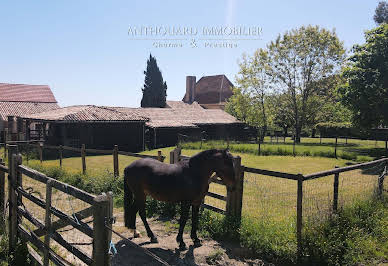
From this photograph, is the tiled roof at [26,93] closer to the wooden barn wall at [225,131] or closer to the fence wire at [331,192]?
the wooden barn wall at [225,131]

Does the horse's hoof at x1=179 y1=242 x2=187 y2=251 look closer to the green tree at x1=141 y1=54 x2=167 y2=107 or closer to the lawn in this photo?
the lawn

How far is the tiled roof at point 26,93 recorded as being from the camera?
45500mm

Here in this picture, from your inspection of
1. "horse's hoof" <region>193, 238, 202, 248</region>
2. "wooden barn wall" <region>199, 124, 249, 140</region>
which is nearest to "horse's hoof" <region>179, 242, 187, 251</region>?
"horse's hoof" <region>193, 238, 202, 248</region>

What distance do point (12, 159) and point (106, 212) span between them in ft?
9.98

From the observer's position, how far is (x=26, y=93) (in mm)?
47906

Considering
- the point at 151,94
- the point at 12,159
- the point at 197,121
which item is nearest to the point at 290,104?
the point at 197,121

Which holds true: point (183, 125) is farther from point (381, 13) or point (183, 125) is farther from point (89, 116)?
point (381, 13)

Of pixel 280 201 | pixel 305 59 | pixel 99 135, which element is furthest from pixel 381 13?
pixel 280 201

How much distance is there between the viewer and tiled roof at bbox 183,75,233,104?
2616 inches

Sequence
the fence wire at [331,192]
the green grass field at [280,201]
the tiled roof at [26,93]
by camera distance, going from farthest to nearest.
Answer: the tiled roof at [26,93]
the fence wire at [331,192]
the green grass field at [280,201]

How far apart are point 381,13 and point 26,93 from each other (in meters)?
58.5

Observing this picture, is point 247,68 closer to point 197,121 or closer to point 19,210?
point 197,121

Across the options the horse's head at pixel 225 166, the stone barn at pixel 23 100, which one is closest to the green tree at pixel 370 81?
the horse's head at pixel 225 166

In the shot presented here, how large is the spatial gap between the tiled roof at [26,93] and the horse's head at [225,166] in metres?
47.9
